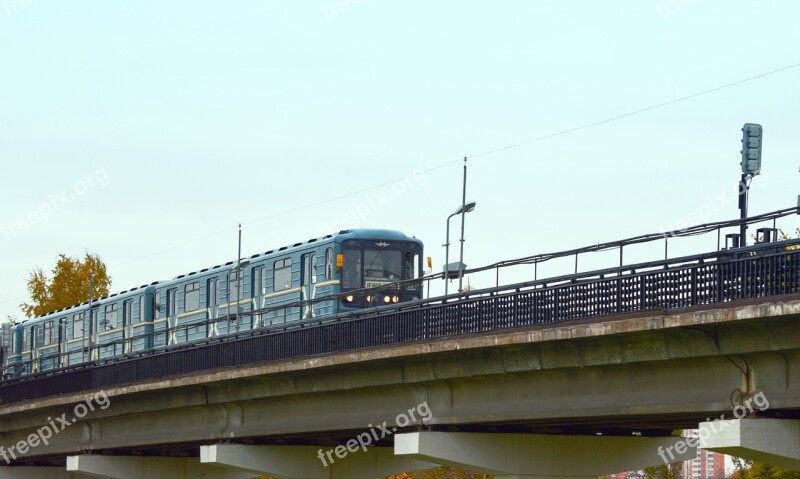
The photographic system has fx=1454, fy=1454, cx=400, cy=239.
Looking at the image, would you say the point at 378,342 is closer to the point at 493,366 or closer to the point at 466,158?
the point at 493,366

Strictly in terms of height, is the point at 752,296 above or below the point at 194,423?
above

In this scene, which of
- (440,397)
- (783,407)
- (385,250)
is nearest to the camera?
(783,407)

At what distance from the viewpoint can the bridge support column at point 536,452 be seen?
91.8ft

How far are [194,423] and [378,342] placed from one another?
10.9 meters

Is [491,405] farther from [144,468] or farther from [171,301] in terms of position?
[171,301]

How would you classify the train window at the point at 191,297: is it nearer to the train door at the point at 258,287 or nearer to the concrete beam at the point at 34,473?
the train door at the point at 258,287

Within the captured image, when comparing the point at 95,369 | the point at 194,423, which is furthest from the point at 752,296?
the point at 95,369

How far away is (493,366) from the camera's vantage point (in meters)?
25.9

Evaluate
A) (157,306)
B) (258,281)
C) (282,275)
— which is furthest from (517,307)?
(157,306)

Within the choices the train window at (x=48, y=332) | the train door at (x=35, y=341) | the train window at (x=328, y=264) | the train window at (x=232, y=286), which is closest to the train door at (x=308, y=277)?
the train window at (x=328, y=264)

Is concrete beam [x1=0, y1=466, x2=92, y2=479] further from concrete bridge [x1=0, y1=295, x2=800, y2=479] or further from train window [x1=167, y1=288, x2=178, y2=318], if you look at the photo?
train window [x1=167, y1=288, x2=178, y2=318]

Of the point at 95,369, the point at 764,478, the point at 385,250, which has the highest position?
the point at 385,250

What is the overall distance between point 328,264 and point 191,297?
8.65m

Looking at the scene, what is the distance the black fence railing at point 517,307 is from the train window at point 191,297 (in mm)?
6955
